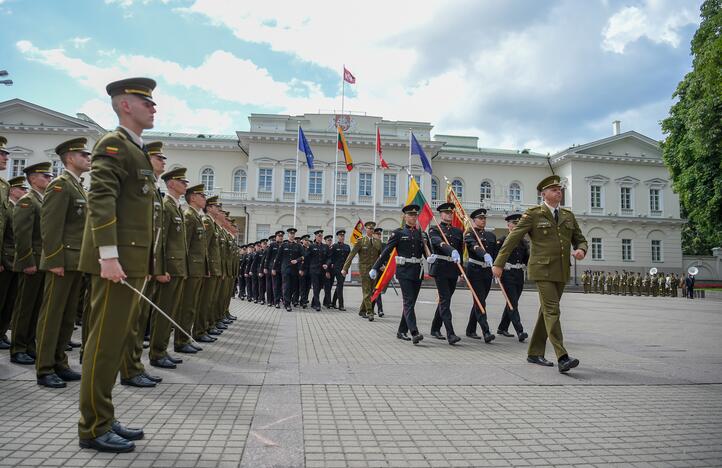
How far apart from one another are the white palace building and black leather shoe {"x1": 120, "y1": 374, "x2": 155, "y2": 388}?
125 ft

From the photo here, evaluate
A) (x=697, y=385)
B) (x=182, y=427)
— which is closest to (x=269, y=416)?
(x=182, y=427)

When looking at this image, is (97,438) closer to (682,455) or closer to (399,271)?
(682,455)

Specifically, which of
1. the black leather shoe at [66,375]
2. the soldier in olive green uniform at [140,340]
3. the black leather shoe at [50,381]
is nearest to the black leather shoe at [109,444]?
the soldier in olive green uniform at [140,340]

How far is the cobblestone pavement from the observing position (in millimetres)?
3227

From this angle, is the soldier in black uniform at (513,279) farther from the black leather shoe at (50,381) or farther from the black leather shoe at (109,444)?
the black leather shoe at (109,444)

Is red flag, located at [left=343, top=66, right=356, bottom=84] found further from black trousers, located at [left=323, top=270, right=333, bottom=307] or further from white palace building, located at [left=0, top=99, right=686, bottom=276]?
black trousers, located at [left=323, top=270, right=333, bottom=307]

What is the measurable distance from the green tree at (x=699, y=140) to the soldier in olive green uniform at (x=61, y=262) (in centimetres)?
2629

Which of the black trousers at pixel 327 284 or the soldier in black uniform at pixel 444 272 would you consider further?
the black trousers at pixel 327 284

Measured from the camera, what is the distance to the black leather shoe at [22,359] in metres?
5.81

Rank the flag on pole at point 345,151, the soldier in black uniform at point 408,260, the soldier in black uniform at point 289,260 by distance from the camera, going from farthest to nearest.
A: the flag on pole at point 345,151
the soldier in black uniform at point 289,260
the soldier in black uniform at point 408,260

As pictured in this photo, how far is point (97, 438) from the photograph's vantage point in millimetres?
3193

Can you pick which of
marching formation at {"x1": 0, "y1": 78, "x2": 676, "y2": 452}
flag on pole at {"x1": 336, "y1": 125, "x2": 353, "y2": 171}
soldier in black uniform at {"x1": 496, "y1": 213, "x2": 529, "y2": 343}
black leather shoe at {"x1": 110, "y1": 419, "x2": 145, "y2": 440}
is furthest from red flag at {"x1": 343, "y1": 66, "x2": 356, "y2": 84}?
black leather shoe at {"x1": 110, "y1": 419, "x2": 145, "y2": 440}

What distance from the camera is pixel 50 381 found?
4.75 meters

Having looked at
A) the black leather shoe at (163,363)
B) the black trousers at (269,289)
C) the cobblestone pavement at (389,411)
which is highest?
the black trousers at (269,289)
